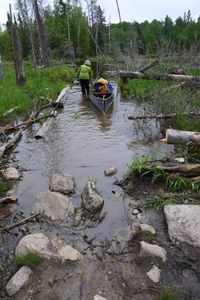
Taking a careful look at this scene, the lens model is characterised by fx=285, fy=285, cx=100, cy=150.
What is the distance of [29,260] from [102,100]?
8641mm

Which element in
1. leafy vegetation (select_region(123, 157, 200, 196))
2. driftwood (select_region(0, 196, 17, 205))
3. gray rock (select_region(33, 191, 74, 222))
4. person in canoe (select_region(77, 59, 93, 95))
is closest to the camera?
gray rock (select_region(33, 191, 74, 222))

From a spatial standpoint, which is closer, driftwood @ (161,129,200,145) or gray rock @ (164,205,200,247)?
gray rock @ (164,205,200,247)

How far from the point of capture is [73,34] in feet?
164

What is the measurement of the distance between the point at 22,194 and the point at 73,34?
1931 inches

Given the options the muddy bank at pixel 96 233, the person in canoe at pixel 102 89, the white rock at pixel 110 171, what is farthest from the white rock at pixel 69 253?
the person in canoe at pixel 102 89

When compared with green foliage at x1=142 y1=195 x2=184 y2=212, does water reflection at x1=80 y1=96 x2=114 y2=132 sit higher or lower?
higher

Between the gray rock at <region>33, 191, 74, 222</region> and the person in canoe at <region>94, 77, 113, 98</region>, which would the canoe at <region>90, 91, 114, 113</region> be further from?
the gray rock at <region>33, 191, 74, 222</region>

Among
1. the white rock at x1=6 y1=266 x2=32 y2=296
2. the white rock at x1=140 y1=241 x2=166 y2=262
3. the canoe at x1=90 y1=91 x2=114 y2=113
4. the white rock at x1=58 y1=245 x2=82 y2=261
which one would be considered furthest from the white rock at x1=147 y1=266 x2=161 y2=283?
the canoe at x1=90 y1=91 x2=114 y2=113

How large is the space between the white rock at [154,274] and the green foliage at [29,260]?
4.77ft

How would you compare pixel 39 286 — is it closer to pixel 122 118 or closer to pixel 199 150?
pixel 199 150

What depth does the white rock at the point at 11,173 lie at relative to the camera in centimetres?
621

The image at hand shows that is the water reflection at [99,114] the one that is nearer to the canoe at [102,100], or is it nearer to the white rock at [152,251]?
the canoe at [102,100]

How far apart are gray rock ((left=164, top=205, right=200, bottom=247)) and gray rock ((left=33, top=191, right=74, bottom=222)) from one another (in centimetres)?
167

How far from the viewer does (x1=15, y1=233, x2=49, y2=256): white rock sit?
154 inches
